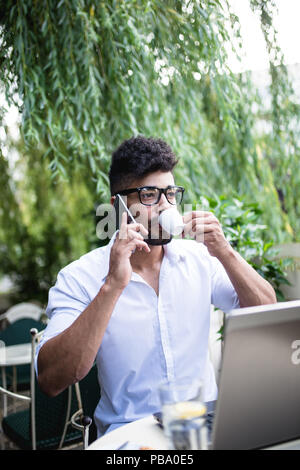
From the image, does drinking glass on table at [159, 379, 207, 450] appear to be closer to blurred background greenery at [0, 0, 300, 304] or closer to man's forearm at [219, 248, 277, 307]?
man's forearm at [219, 248, 277, 307]

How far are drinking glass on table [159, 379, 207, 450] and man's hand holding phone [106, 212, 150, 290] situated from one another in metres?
0.44

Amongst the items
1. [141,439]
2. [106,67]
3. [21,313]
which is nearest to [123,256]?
[141,439]

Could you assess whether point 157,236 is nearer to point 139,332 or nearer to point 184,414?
point 139,332

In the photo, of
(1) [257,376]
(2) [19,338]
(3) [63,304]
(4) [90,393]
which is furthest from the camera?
(2) [19,338]

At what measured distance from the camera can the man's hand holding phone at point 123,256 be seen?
3.92 ft

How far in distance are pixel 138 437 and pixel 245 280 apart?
2.10ft

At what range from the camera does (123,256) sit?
1.21 m

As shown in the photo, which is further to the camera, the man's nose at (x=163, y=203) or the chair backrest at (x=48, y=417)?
the chair backrest at (x=48, y=417)

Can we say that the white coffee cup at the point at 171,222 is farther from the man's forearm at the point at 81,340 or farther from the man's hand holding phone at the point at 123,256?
the man's forearm at the point at 81,340

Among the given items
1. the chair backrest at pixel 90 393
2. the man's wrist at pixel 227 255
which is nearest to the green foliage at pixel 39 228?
the chair backrest at pixel 90 393

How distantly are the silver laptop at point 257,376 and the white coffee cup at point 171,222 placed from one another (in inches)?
23.6

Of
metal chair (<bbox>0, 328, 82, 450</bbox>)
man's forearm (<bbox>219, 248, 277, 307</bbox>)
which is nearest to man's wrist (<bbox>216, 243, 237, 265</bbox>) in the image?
man's forearm (<bbox>219, 248, 277, 307</bbox>)

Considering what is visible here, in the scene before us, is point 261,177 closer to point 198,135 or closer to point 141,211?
point 198,135
